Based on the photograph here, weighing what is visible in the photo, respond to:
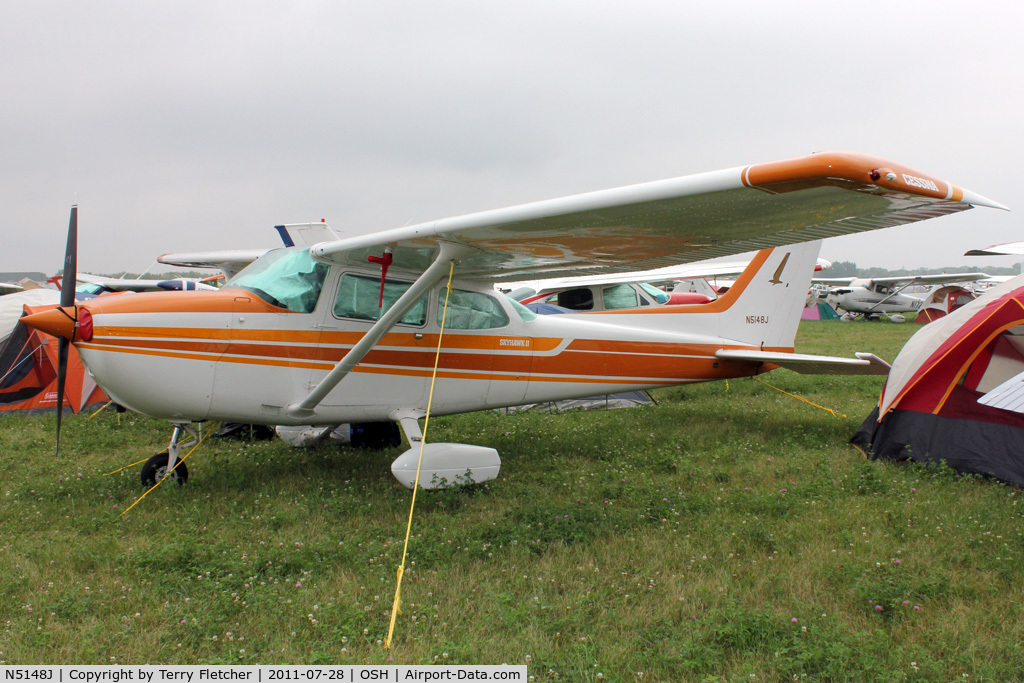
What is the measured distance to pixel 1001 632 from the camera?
321cm

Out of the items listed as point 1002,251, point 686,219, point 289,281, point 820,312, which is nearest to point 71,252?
point 289,281

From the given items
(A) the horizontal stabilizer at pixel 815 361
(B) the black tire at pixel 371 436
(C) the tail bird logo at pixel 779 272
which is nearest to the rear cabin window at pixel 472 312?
(B) the black tire at pixel 371 436

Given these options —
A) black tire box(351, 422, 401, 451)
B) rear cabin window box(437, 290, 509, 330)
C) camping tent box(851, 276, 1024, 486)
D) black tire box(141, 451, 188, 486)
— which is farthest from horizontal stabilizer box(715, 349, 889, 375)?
black tire box(141, 451, 188, 486)

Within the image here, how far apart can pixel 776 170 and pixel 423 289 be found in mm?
2747

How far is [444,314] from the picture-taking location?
5098 mm

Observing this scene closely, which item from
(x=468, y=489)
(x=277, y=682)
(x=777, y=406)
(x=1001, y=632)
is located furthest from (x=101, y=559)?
(x=777, y=406)

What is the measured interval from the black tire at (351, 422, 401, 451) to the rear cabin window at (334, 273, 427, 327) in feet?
5.85

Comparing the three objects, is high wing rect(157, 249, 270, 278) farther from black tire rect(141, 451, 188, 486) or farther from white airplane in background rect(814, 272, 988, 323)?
white airplane in background rect(814, 272, 988, 323)

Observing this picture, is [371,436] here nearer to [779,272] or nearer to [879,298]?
[779,272]

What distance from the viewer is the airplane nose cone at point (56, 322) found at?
4.45 m

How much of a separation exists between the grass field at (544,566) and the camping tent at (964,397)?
0.98 ft

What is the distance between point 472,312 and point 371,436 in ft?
6.44

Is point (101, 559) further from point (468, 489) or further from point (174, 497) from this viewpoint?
point (468, 489)

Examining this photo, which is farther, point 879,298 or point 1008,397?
point 879,298
